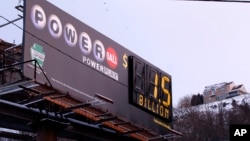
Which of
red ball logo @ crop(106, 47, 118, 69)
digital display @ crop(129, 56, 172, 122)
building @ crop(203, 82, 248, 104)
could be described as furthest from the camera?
building @ crop(203, 82, 248, 104)

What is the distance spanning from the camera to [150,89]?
57.8 ft

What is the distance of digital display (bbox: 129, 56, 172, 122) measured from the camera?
16906 mm

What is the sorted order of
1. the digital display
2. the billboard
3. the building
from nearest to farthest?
1. the billboard
2. the digital display
3. the building

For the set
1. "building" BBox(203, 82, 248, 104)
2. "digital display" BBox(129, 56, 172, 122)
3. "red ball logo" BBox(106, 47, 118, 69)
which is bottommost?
"digital display" BBox(129, 56, 172, 122)

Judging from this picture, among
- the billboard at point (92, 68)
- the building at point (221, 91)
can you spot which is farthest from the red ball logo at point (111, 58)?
the building at point (221, 91)

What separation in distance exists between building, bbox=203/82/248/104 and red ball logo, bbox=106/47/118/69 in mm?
110705

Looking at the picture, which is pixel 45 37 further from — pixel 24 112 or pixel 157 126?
pixel 157 126

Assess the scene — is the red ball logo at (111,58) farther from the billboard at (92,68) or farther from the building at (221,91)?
the building at (221,91)

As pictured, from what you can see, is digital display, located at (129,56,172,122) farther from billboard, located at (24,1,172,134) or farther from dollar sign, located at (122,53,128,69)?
dollar sign, located at (122,53,128,69)

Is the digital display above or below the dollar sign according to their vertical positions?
below

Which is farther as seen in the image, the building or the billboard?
the building

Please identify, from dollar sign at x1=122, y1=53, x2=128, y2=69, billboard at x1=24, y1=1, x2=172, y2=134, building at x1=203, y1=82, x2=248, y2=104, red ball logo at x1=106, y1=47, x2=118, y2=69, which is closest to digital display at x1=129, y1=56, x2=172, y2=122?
billboard at x1=24, y1=1, x2=172, y2=134

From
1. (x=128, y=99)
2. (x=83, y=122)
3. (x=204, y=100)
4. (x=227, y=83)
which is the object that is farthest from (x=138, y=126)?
(x=227, y=83)

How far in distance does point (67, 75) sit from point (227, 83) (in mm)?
130141
